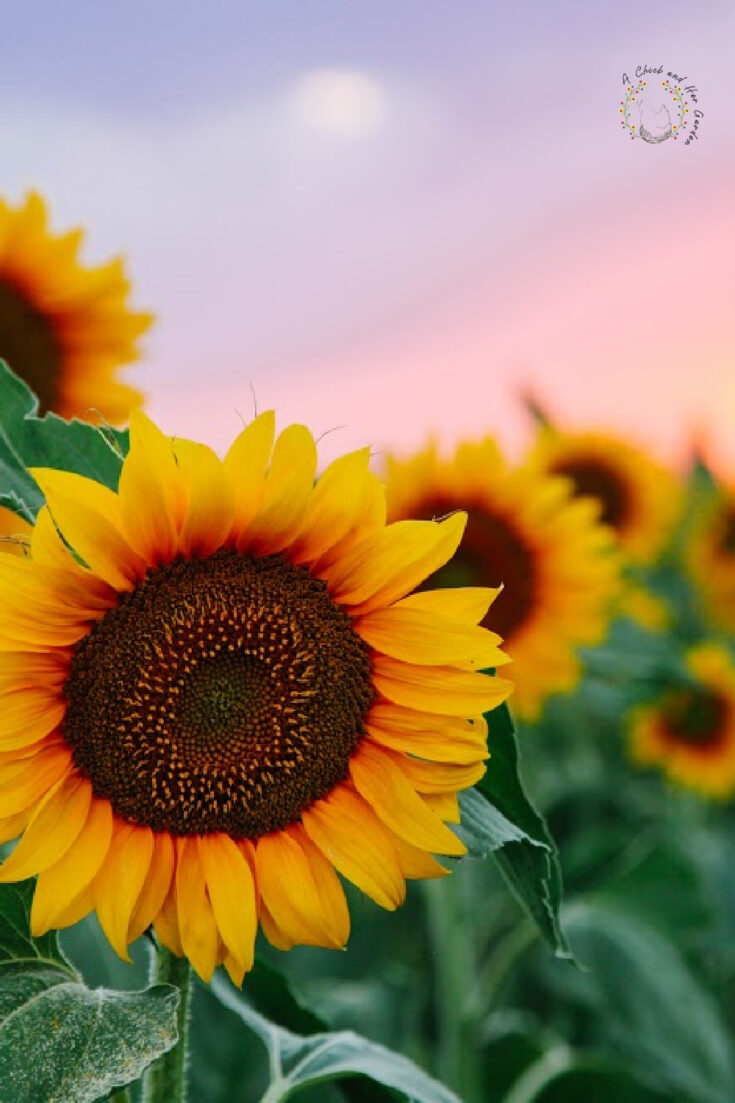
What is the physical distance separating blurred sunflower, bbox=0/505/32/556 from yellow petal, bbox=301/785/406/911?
31cm

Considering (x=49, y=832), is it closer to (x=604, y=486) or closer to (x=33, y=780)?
(x=33, y=780)

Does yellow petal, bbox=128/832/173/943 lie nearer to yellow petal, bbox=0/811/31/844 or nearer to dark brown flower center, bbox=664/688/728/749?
yellow petal, bbox=0/811/31/844

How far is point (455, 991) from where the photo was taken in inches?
104

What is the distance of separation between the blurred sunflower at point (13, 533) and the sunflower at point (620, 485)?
251 cm

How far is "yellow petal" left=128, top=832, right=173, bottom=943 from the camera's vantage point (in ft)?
3.72

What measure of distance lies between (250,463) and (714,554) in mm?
4162

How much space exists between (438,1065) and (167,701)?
6.58 feet

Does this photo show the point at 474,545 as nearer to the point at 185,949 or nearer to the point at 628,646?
the point at 628,646

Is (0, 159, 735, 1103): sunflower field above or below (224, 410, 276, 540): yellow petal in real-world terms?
below

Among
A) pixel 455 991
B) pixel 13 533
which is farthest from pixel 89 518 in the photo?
pixel 455 991

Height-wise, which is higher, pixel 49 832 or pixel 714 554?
pixel 49 832

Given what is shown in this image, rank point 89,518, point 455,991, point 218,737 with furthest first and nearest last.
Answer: point 455,991, point 218,737, point 89,518

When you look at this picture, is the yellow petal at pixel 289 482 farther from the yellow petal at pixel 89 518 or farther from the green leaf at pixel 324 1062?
the green leaf at pixel 324 1062

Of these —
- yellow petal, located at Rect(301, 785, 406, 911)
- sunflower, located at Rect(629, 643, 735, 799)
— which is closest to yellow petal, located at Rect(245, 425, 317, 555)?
yellow petal, located at Rect(301, 785, 406, 911)
